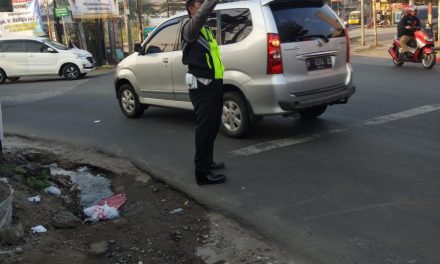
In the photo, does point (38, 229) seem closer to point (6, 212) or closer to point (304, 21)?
point (6, 212)

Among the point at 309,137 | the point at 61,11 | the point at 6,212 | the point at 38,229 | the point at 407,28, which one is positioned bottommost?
the point at 38,229

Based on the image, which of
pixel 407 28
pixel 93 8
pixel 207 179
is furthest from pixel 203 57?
pixel 93 8

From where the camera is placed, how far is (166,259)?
3.97 meters

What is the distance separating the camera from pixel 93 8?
25781 millimetres

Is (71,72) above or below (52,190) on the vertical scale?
above

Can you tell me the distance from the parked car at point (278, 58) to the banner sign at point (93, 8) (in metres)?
18.9

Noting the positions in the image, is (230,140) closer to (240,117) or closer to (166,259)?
(240,117)

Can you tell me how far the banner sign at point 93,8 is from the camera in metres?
25.1

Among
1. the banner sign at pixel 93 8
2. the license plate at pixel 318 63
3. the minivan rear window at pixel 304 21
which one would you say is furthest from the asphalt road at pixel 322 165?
the banner sign at pixel 93 8

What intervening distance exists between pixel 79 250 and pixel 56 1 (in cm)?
2482

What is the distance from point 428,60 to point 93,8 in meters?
17.0

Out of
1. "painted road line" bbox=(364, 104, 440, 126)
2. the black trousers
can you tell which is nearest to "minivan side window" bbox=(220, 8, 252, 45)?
the black trousers

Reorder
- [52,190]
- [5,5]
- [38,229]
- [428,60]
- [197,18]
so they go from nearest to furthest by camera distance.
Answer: [38,229]
[197,18]
[52,190]
[5,5]
[428,60]

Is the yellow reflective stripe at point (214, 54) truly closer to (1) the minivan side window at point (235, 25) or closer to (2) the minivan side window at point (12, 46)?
(1) the minivan side window at point (235, 25)
